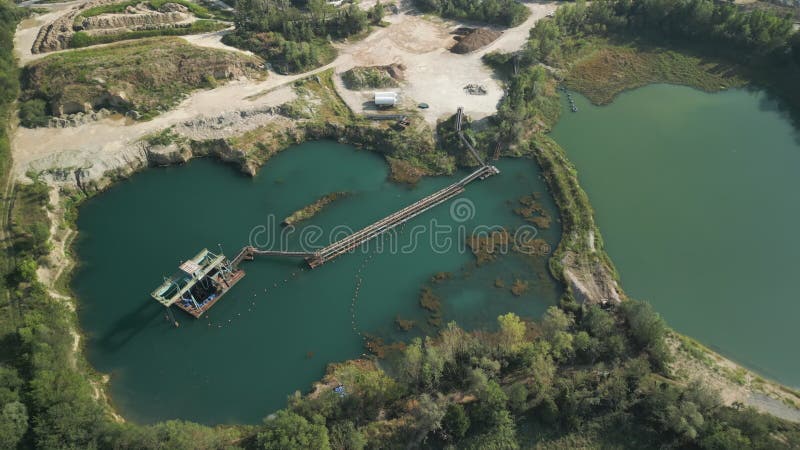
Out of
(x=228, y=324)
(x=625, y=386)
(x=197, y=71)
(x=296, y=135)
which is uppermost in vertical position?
(x=197, y=71)

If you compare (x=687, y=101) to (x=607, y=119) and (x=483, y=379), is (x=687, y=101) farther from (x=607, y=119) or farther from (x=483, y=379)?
(x=483, y=379)

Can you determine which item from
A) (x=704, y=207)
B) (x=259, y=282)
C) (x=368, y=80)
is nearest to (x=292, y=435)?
(x=259, y=282)

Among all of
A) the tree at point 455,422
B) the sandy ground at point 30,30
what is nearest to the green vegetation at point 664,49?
the tree at point 455,422

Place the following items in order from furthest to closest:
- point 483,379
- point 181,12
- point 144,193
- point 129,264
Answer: point 181,12
point 144,193
point 129,264
point 483,379

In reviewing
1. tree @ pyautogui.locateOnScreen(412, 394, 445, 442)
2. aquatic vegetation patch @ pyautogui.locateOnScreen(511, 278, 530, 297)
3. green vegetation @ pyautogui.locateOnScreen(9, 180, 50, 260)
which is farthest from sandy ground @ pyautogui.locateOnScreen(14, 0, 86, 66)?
aquatic vegetation patch @ pyautogui.locateOnScreen(511, 278, 530, 297)

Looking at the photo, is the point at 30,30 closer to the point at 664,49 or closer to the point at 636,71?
the point at 636,71

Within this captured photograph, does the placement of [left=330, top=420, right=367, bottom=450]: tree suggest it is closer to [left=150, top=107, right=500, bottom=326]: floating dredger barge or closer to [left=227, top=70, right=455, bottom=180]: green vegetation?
[left=150, top=107, right=500, bottom=326]: floating dredger barge

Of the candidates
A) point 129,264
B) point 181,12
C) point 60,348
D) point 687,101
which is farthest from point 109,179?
point 687,101

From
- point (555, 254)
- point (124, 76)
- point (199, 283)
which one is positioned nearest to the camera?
point (199, 283)

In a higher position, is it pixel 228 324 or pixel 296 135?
pixel 296 135
